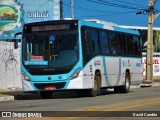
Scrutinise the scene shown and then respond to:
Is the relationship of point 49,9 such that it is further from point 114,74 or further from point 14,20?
point 114,74

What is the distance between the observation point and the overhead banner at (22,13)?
133 feet

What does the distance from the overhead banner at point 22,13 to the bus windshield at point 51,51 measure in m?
18.8

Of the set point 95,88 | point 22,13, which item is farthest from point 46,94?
point 22,13

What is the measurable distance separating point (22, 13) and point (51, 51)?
20.1 m

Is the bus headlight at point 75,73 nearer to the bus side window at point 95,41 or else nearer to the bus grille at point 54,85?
the bus grille at point 54,85

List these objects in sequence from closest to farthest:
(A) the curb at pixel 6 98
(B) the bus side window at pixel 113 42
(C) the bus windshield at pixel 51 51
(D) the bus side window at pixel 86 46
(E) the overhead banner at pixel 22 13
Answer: (C) the bus windshield at pixel 51 51, (D) the bus side window at pixel 86 46, (A) the curb at pixel 6 98, (B) the bus side window at pixel 113 42, (E) the overhead banner at pixel 22 13

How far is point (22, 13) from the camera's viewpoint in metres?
41.0

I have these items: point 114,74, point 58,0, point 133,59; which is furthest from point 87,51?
point 58,0

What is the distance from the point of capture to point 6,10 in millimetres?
40875

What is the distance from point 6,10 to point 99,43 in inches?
745

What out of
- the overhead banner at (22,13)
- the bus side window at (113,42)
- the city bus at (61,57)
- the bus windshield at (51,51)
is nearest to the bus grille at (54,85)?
the city bus at (61,57)

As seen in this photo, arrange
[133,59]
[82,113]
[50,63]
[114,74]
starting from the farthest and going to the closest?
[133,59], [114,74], [50,63], [82,113]

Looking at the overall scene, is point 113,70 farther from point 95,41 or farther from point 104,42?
point 95,41

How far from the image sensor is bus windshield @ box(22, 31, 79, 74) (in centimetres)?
2131
